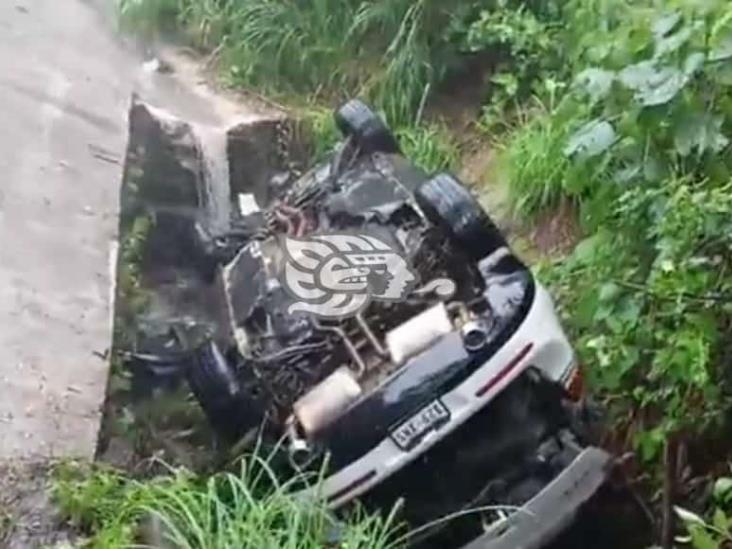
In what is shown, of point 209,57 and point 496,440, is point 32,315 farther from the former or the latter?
point 209,57

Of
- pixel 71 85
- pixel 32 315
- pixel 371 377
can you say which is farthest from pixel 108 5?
pixel 371 377

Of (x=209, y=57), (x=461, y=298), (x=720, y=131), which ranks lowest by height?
(x=209, y=57)

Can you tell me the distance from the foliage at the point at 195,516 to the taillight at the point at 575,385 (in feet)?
2.21

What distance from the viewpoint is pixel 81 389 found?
397 cm

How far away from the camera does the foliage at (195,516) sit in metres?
3.50

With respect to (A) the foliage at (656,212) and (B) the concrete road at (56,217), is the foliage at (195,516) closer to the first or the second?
(B) the concrete road at (56,217)

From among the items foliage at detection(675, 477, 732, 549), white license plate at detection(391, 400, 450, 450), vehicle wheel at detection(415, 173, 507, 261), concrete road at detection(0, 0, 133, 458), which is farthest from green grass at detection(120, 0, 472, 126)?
foliage at detection(675, 477, 732, 549)

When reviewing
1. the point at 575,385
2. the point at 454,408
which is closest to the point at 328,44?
the point at 575,385

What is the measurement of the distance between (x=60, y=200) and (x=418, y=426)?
5.19ft

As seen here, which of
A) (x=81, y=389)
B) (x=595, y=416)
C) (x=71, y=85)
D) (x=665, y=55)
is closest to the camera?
(x=665, y=55)

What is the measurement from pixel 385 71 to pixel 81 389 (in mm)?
3000

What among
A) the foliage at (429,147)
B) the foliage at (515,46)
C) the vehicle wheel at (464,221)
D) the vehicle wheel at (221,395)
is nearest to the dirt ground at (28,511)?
the vehicle wheel at (221,395)

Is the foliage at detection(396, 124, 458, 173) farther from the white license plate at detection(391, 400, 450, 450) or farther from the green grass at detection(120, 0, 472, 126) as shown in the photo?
the white license plate at detection(391, 400, 450, 450)

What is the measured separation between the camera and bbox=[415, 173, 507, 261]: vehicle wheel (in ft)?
13.9
